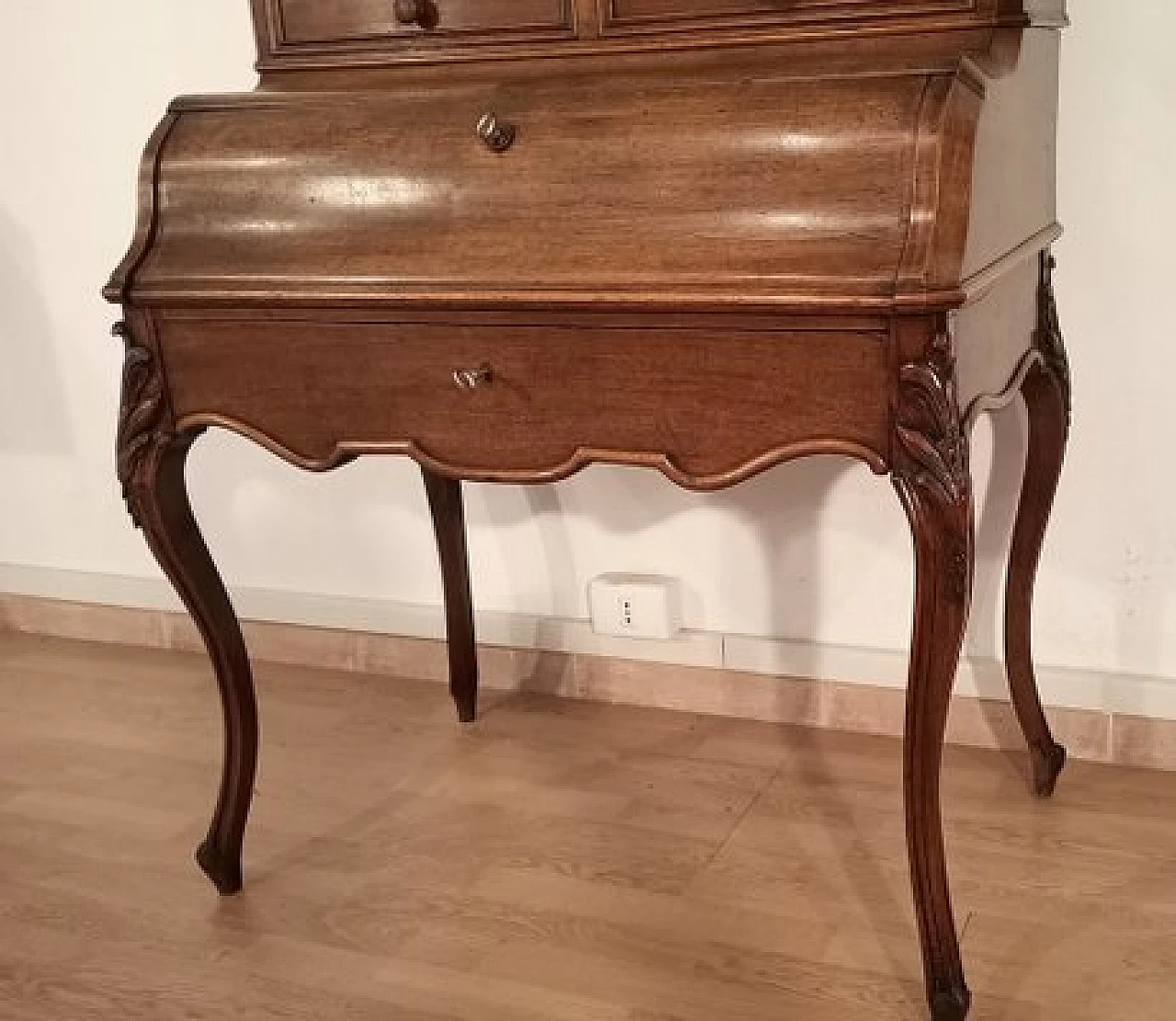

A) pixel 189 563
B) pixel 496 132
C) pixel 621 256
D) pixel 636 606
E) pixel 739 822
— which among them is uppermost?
pixel 496 132

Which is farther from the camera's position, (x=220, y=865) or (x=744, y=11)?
(x=220, y=865)

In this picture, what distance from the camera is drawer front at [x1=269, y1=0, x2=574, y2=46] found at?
4.77 ft

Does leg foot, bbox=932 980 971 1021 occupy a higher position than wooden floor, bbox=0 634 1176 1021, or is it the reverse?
leg foot, bbox=932 980 971 1021

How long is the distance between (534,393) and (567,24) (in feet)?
1.30

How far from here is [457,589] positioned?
6.79 ft

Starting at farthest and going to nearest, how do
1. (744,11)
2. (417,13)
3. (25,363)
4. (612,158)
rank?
(25,363) < (417,13) < (744,11) < (612,158)

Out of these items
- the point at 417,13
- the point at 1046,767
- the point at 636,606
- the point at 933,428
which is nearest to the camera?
the point at 933,428

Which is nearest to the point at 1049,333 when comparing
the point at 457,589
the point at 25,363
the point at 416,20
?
the point at 416,20

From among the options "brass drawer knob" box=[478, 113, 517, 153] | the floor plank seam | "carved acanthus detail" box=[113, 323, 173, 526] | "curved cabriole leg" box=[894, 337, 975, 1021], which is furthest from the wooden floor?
"brass drawer knob" box=[478, 113, 517, 153]

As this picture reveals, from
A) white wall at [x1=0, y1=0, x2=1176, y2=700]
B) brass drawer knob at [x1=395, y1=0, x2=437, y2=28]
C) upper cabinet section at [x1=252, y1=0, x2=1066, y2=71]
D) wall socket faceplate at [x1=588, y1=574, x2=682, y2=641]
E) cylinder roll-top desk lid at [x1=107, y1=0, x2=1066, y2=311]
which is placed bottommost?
wall socket faceplate at [x1=588, y1=574, x2=682, y2=641]

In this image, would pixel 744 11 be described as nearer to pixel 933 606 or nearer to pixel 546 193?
pixel 546 193

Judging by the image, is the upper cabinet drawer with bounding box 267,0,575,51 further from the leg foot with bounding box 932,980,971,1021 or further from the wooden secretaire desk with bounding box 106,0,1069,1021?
the leg foot with bounding box 932,980,971,1021

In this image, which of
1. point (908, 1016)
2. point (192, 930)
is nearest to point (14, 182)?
point (192, 930)

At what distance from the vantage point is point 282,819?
1.89m
